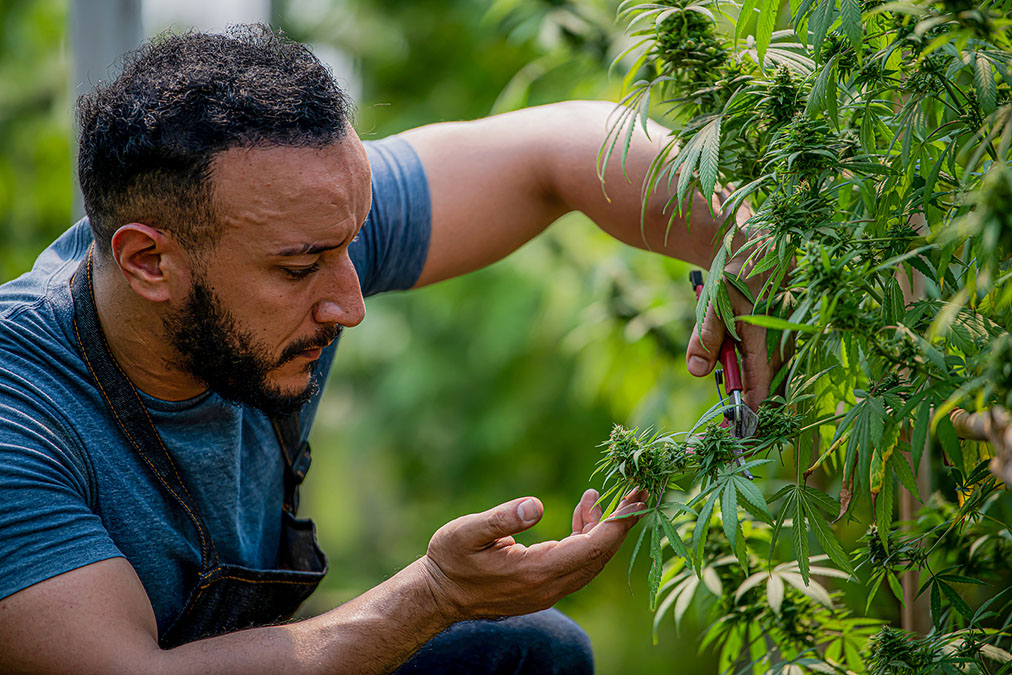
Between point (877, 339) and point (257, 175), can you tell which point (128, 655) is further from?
point (877, 339)

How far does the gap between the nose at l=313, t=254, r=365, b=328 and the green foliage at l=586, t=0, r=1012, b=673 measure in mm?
436

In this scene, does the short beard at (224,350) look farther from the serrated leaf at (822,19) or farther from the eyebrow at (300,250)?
the serrated leaf at (822,19)

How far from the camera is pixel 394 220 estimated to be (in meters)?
1.63

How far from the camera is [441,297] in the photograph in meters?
4.58

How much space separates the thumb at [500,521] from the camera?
1087mm

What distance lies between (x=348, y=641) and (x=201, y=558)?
1.13 feet

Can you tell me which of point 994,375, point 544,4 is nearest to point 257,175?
point 994,375

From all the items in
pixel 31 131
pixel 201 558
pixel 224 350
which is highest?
pixel 224 350

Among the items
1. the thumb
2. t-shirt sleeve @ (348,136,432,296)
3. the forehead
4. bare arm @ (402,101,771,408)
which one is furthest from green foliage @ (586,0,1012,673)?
t-shirt sleeve @ (348,136,432,296)

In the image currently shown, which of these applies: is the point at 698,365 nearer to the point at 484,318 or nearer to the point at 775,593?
the point at 775,593

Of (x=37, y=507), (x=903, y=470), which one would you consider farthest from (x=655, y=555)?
(x=37, y=507)

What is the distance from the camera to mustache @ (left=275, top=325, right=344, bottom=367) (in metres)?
1.37

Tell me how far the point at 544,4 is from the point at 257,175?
52.4 inches

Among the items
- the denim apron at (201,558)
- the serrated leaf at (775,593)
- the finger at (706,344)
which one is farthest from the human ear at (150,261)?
the serrated leaf at (775,593)
